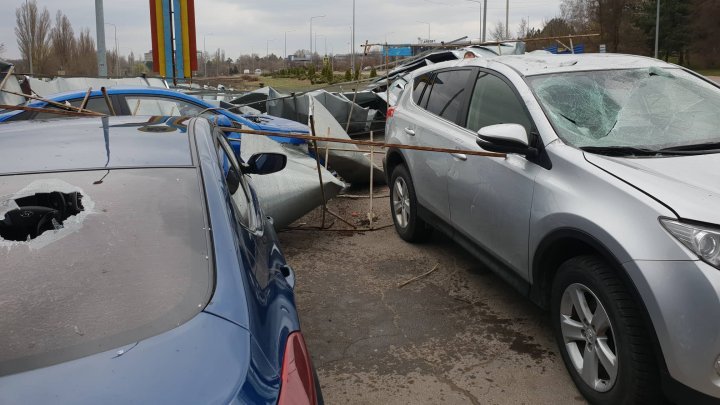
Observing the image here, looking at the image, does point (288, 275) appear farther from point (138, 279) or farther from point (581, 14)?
point (581, 14)

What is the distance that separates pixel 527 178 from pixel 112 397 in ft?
8.53

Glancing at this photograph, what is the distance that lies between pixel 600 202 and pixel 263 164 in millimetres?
1825

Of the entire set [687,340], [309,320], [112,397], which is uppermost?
[112,397]

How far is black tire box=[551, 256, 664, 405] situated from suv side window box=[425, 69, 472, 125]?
5.86ft

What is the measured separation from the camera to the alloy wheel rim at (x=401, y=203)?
5.68 metres

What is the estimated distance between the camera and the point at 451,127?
464cm

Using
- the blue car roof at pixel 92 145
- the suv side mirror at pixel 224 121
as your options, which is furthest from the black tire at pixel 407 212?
the blue car roof at pixel 92 145

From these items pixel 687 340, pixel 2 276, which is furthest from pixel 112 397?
pixel 687 340

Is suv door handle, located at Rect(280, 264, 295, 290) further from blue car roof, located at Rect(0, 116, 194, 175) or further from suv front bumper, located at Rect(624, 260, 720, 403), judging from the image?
suv front bumper, located at Rect(624, 260, 720, 403)

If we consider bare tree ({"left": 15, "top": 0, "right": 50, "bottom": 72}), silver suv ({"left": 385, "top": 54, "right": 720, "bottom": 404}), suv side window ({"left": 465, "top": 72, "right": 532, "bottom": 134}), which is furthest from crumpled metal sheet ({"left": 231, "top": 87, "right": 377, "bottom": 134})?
bare tree ({"left": 15, "top": 0, "right": 50, "bottom": 72})

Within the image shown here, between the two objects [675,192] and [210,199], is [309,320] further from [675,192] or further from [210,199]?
[675,192]

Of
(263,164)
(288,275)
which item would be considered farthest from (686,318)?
(263,164)

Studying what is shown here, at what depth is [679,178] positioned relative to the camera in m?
2.77

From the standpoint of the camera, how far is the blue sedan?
1481 mm
